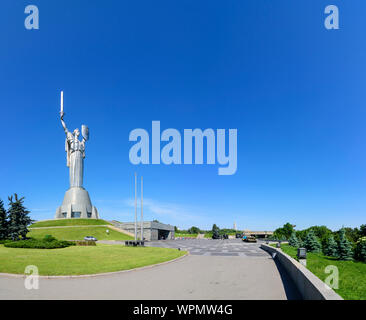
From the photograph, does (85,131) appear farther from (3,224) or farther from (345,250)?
(345,250)

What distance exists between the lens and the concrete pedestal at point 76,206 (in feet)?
239

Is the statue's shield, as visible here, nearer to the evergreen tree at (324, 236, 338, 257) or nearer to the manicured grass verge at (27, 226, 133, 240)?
the manicured grass verge at (27, 226, 133, 240)

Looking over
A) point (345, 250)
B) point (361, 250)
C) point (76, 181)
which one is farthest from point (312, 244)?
point (76, 181)

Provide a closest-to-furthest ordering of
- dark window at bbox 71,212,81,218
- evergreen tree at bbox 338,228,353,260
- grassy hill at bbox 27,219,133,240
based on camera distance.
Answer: evergreen tree at bbox 338,228,353,260 → grassy hill at bbox 27,219,133,240 → dark window at bbox 71,212,81,218

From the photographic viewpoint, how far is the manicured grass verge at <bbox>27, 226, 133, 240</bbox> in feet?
168

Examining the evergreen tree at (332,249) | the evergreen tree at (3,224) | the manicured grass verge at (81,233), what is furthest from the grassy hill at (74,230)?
the evergreen tree at (332,249)

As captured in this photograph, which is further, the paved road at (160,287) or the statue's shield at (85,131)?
the statue's shield at (85,131)

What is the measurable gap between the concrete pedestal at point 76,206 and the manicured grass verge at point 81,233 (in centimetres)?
1461

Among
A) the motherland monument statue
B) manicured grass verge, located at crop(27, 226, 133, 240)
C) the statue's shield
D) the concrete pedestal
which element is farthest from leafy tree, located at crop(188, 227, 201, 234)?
manicured grass verge, located at crop(27, 226, 133, 240)

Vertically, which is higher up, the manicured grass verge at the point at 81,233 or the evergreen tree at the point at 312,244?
the evergreen tree at the point at 312,244

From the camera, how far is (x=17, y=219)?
33.3 m

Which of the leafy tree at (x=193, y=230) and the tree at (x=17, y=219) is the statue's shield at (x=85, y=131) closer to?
the tree at (x=17, y=219)

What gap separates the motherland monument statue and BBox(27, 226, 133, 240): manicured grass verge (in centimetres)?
1568
